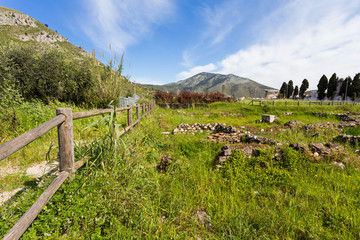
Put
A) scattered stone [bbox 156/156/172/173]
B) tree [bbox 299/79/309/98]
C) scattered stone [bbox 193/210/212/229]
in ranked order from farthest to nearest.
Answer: tree [bbox 299/79/309/98] < scattered stone [bbox 156/156/172/173] < scattered stone [bbox 193/210/212/229]

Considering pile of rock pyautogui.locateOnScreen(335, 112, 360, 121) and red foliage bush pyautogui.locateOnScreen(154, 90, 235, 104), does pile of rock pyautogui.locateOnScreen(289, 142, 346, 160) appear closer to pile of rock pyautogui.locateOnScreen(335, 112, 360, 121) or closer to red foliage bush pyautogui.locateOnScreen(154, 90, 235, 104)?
pile of rock pyautogui.locateOnScreen(335, 112, 360, 121)

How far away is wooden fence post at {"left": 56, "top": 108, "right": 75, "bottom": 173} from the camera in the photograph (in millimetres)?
1661

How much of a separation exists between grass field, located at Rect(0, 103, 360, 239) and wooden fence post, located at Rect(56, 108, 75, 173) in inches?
8.3

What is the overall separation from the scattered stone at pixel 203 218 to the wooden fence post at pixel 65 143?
5.53 feet

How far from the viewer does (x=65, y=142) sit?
169 cm

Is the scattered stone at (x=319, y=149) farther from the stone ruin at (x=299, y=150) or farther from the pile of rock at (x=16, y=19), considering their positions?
the pile of rock at (x=16, y=19)

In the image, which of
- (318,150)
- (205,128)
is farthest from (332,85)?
(318,150)

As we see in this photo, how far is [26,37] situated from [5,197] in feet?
324

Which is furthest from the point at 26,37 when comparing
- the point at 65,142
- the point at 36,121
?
the point at 65,142

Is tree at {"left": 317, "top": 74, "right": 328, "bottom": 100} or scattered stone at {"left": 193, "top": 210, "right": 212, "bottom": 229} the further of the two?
tree at {"left": 317, "top": 74, "right": 328, "bottom": 100}

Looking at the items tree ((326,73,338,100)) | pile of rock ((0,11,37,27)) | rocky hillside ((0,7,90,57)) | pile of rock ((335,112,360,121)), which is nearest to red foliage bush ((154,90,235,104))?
pile of rock ((335,112,360,121))

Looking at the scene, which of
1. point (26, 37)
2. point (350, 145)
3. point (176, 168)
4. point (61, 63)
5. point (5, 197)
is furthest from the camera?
point (26, 37)

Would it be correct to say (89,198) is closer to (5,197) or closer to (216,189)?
(5,197)

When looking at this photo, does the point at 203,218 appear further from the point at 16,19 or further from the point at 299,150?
the point at 16,19
